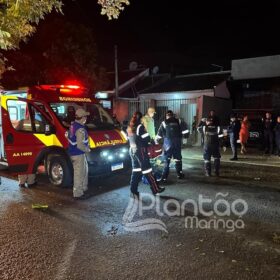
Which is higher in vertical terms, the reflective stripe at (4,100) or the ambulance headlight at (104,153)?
the reflective stripe at (4,100)

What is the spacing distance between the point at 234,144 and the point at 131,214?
283 inches

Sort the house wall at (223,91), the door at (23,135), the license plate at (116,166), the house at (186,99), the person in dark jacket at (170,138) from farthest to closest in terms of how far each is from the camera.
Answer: the house wall at (223,91), the house at (186,99), the person in dark jacket at (170,138), the license plate at (116,166), the door at (23,135)

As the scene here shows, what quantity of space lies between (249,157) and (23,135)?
27.9ft

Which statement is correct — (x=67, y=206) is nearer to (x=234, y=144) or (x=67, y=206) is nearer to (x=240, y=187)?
(x=240, y=187)

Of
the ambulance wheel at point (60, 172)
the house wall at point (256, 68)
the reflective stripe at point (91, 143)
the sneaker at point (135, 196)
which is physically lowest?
the sneaker at point (135, 196)

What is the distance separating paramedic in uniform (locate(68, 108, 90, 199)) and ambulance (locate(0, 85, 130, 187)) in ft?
1.64

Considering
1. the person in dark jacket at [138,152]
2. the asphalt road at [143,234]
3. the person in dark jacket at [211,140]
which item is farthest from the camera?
the person in dark jacket at [211,140]

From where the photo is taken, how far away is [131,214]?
6.18m

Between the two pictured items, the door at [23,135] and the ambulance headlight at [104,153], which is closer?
the ambulance headlight at [104,153]

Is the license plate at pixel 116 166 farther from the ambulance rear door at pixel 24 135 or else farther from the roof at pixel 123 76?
the roof at pixel 123 76

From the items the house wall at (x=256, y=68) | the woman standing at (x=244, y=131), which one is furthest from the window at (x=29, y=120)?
the house wall at (x=256, y=68)

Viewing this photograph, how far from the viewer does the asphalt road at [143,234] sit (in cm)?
417

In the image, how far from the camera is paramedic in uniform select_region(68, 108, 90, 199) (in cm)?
721

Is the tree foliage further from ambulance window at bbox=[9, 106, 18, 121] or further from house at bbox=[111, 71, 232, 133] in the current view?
ambulance window at bbox=[9, 106, 18, 121]
